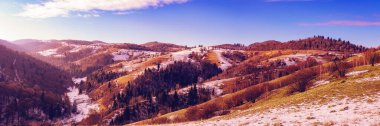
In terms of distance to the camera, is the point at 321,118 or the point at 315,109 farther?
the point at 315,109

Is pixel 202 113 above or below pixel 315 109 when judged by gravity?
below

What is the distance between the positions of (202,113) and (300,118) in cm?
15281

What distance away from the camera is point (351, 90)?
63312 millimetres

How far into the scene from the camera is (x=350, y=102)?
53.7 meters

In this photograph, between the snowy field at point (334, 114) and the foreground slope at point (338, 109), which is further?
the foreground slope at point (338, 109)

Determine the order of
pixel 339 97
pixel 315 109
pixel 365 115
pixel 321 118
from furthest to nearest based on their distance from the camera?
pixel 339 97
pixel 315 109
pixel 321 118
pixel 365 115

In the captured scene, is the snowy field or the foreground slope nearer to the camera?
the snowy field

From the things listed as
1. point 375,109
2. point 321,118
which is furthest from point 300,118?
point 375,109

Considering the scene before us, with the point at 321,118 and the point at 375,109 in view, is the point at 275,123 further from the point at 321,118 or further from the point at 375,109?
the point at 375,109

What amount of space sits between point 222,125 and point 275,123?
1015 cm

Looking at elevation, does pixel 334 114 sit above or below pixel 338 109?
below

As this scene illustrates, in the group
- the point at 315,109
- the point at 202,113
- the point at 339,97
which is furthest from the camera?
the point at 202,113

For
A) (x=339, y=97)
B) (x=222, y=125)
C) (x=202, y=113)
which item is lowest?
(x=202, y=113)

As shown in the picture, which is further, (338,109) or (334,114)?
(338,109)
